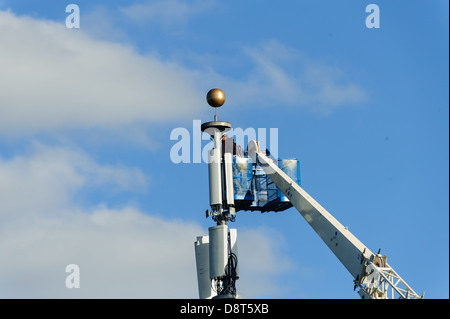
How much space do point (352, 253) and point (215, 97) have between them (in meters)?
25.2

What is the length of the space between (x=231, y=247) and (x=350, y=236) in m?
13.3

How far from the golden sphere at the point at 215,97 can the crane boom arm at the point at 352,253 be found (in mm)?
11864

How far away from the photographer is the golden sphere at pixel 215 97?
8300cm

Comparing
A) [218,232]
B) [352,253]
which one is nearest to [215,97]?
[218,232]

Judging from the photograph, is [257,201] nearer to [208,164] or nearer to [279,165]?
[279,165]

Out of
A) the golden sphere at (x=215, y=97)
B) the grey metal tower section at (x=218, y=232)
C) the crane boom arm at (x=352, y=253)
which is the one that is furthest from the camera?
the golden sphere at (x=215, y=97)

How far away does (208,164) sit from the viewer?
81.1 metres

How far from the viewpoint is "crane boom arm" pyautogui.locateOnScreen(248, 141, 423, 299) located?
63.2 metres

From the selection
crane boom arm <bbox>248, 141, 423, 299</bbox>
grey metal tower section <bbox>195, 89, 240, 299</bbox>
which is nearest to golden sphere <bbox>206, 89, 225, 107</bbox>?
grey metal tower section <bbox>195, 89, 240, 299</bbox>

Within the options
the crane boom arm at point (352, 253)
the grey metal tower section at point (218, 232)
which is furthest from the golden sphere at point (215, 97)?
the crane boom arm at point (352, 253)

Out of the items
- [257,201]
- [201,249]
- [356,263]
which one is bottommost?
[356,263]

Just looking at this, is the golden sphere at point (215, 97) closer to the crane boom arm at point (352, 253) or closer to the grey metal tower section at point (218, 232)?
the grey metal tower section at point (218, 232)

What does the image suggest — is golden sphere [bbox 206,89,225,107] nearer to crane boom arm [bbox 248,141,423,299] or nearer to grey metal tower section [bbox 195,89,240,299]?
grey metal tower section [bbox 195,89,240,299]
